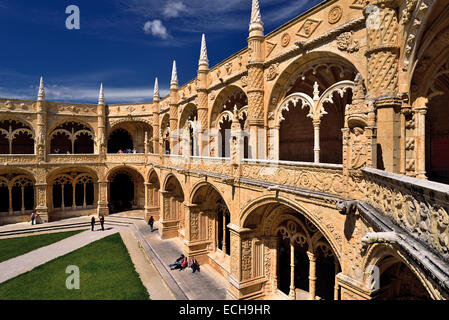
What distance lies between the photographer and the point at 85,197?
27.7 m

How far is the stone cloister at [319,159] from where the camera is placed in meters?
4.70

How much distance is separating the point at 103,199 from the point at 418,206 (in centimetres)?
2870

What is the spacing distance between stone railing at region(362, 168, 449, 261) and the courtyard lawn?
11706mm

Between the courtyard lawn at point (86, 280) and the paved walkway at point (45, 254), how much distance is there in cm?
72

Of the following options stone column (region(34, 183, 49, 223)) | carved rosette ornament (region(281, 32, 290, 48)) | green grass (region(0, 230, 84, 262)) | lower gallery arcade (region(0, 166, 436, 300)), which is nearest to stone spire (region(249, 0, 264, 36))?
carved rosette ornament (region(281, 32, 290, 48))

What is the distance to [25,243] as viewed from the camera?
19594 millimetres

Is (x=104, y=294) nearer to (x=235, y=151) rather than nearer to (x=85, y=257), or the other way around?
(x=85, y=257)

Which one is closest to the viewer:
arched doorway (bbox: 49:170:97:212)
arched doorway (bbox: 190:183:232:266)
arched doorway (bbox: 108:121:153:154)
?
arched doorway (bbox: 190:183:232:266)

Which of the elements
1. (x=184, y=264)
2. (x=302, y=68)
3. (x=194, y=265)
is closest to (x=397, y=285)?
(x=302, y=68)

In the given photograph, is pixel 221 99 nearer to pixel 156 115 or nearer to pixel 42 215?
pixel 156 115

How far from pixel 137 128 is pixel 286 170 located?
2610 cm

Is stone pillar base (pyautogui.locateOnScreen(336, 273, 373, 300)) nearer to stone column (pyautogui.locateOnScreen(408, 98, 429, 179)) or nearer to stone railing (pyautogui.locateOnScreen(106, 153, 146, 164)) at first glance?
stone column (pyautogui.locateOnScreen(408, 98, 429, 179))

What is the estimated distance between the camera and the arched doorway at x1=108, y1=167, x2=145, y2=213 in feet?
98.3
